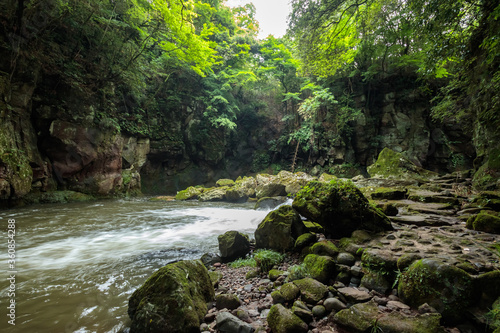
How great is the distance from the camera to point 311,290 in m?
2.30

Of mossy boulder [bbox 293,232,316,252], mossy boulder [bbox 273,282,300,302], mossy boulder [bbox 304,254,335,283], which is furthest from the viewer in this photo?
mossy boulder [bbox 293,232,316,252]

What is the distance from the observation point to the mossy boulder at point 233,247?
403cm

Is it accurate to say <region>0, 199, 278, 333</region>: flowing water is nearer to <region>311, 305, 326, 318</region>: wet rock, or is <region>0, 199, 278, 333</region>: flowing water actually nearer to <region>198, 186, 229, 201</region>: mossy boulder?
<region>311, 305, 326, 318</region>: wet rock

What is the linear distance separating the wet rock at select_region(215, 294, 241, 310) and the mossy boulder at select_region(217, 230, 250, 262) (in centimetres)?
157

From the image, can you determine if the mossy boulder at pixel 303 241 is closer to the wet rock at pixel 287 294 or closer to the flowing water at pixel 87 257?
the wet rock at pixel 287 294

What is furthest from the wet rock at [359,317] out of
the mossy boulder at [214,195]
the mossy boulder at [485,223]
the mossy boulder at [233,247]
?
the mossy boulder at [214,195]

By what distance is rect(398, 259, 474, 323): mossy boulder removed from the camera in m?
1.76

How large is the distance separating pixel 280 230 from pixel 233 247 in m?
1.00

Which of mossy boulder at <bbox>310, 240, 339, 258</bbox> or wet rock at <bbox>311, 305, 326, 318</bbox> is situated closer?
wet rock at <bbox>311, 305, 326, 318</bbox>

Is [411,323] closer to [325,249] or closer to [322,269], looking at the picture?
[322,269]

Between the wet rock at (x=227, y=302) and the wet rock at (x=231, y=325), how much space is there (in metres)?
0.34

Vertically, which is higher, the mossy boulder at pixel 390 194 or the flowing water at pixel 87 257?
the mossy boulder at pixel 390 194

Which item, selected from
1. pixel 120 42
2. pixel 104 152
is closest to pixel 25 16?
pixel 120 42

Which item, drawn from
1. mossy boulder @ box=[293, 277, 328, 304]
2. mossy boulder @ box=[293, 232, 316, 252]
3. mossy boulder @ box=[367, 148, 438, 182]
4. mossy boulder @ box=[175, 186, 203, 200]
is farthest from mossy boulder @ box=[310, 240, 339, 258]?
mossy boulder @ box=[175, 186, 203, 200]
